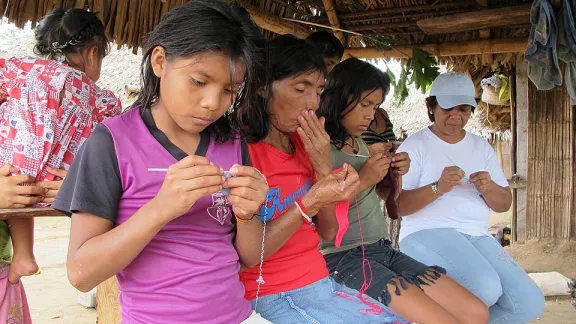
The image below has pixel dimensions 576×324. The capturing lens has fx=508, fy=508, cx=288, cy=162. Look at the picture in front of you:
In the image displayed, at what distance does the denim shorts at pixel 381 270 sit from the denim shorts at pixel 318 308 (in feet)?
0.86

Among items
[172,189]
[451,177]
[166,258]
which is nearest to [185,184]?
[172,189]

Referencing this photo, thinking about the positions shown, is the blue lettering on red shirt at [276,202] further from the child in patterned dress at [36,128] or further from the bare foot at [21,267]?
the bare foot at [21,267]

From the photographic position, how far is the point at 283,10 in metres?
4.36

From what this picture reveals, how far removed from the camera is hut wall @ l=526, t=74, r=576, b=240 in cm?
732

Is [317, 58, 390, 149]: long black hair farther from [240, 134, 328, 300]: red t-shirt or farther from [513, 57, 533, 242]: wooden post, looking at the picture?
[513, 57, 533, 242]: wooden post

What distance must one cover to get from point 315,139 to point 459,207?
5.15 feet

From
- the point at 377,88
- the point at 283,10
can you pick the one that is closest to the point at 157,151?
the point at 377,88

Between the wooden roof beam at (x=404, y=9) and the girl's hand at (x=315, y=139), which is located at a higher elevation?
the wooden roof beam at (x=404, y=9)

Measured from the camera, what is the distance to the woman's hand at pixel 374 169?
2.47 m

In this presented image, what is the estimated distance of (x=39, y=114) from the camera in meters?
1.99

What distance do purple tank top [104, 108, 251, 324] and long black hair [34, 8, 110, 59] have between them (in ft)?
3.08

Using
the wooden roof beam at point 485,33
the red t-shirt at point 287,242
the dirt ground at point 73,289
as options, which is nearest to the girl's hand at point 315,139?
the red t-shirt at point 287,242

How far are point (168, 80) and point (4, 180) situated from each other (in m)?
0.82

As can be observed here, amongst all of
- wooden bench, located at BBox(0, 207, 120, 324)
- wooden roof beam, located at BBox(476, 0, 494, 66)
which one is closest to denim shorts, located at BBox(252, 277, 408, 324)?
wooden bench, located at BBox(0, 207, 120, 324)
